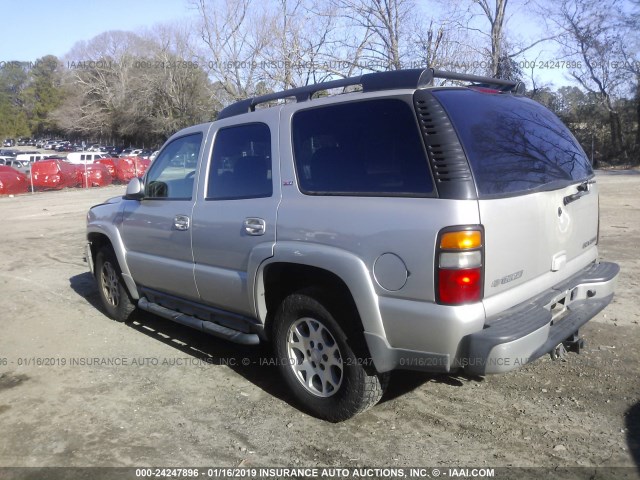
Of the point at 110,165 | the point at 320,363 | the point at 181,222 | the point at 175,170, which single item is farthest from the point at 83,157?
the point at 320,363

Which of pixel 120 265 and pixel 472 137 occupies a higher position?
pixel 472 137

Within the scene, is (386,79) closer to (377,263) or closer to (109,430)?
(377,263)

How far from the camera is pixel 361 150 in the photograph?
3.59 metres

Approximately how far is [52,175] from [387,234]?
26400mm

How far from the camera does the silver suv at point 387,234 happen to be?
122 inches

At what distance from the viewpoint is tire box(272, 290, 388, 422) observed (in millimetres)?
3564

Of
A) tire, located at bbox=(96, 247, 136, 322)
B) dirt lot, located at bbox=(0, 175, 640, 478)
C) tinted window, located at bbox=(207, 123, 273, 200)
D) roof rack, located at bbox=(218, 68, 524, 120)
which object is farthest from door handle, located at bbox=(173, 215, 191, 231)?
tire, located at bbox=(96, 247, 136, 322)

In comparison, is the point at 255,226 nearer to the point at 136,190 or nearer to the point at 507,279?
the point at 507,279

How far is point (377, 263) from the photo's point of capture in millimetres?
3275

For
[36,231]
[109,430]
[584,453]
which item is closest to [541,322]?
[584,453]

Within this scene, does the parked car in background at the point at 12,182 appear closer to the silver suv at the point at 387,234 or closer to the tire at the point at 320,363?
the silver suv at the point at 387,234

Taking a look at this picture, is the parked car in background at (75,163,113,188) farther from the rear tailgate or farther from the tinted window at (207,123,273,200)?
the rear tailgate

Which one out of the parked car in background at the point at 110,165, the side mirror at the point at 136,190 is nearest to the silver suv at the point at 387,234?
the side mirror at the point at 136,190

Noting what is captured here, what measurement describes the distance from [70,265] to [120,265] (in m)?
4.12
